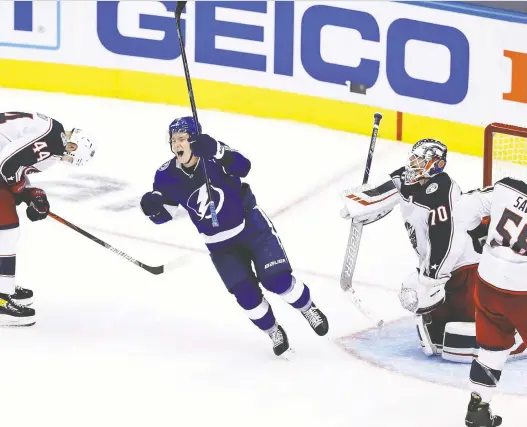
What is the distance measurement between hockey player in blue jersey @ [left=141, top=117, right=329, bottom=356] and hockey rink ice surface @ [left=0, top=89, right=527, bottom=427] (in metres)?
0.24

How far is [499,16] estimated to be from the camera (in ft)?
23.7

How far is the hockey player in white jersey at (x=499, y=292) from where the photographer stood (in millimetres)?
4332

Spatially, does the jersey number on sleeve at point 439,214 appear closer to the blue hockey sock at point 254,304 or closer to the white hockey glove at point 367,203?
the white hockey glove at point 367,203

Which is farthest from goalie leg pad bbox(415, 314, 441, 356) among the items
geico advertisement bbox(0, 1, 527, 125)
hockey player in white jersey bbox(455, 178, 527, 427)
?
geico advertisement bbox(0, 1, 527, 125)

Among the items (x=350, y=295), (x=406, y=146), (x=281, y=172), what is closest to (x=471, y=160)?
(x=406, y=146)

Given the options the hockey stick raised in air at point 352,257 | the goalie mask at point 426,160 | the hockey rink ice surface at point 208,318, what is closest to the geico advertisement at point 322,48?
the hockey rink ice surface at point 208,318

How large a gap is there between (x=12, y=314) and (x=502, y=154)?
213 cm

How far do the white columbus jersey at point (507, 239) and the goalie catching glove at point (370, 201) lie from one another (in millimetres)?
674

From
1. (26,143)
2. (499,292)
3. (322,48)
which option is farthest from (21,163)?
(322,48)

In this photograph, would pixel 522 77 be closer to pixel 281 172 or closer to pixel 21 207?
pixel 281 172

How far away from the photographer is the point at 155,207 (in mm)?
5191

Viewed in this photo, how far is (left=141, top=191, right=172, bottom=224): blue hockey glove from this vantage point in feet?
17.0

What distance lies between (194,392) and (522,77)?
3002 millimetres

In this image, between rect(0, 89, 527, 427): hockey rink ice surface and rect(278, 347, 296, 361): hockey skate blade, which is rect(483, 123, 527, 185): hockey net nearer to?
rect(0, 89, 527, 427): hockey rink ice surface
